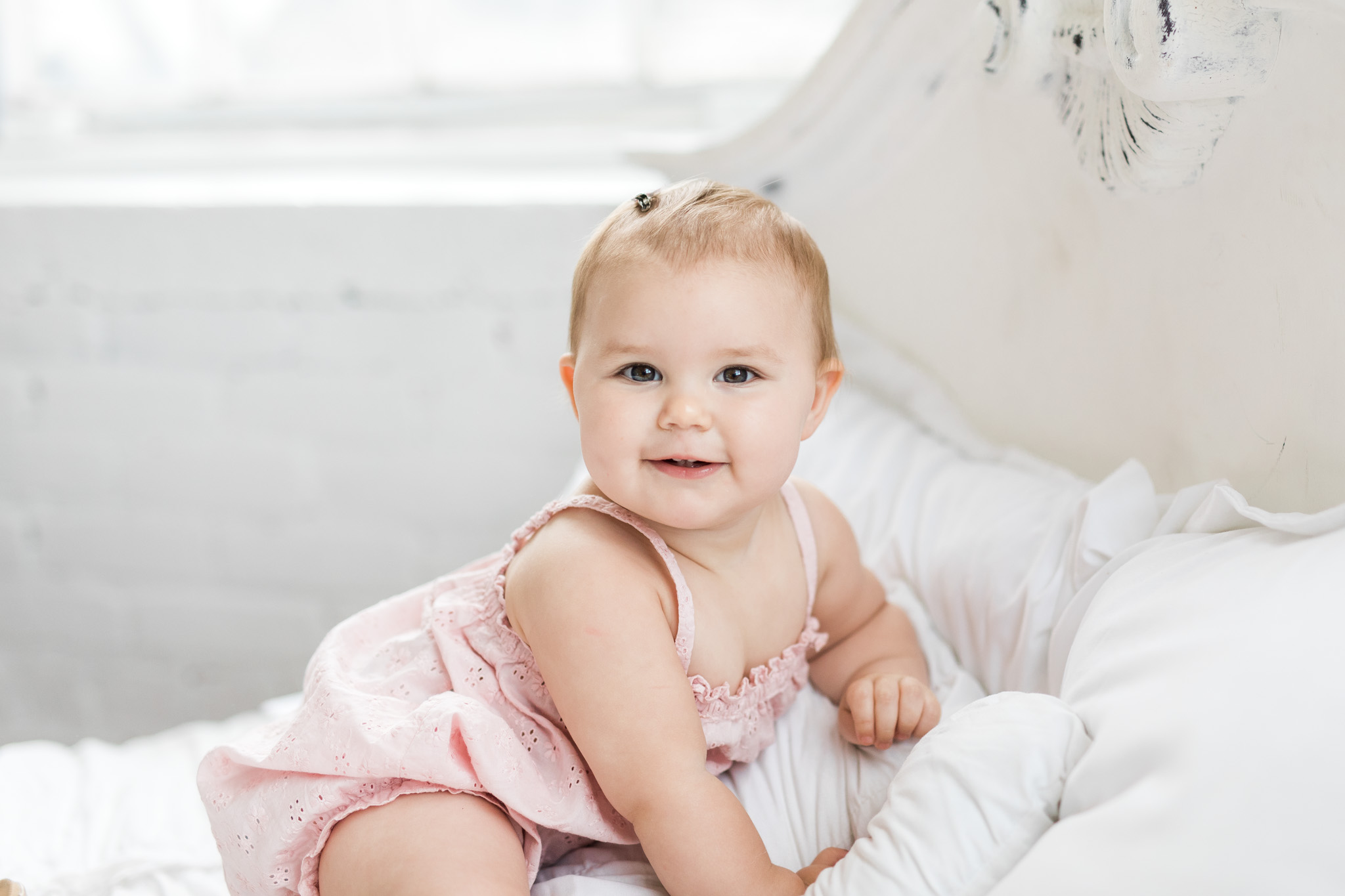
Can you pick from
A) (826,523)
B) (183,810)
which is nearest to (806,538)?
(826,523)

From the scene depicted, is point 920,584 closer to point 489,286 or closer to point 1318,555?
point 1318,555

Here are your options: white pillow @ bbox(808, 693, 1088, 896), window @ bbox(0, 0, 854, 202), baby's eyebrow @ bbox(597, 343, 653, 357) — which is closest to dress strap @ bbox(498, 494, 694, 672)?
baby's eyebrow @ bbox(597, 343, 653, 357)

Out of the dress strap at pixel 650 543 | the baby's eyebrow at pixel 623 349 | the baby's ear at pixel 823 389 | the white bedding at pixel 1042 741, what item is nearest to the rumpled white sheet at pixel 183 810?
the white bedding at pixel 1042 741

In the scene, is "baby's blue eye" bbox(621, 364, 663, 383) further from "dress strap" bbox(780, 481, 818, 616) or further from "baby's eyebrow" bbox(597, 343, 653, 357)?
"dress strap" bbox(780, 481, 818, 616)

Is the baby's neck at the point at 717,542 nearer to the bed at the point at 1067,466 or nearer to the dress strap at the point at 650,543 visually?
the dress strap at the point at 650,543

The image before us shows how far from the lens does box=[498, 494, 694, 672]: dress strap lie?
2.47 ft

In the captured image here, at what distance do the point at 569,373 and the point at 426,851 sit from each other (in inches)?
14.8

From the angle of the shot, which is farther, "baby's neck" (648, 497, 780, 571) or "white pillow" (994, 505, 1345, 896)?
"baby's neck" (648, 497, 780, 571)

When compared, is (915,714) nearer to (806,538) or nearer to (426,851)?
(806,538)

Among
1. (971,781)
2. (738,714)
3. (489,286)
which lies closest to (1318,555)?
(971,781)

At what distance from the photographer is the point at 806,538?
0.89 meters

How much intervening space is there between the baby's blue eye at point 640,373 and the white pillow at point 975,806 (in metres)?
0.31

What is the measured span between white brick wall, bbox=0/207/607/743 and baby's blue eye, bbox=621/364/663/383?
32.3 inches

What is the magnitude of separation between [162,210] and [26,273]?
0.28 metres
